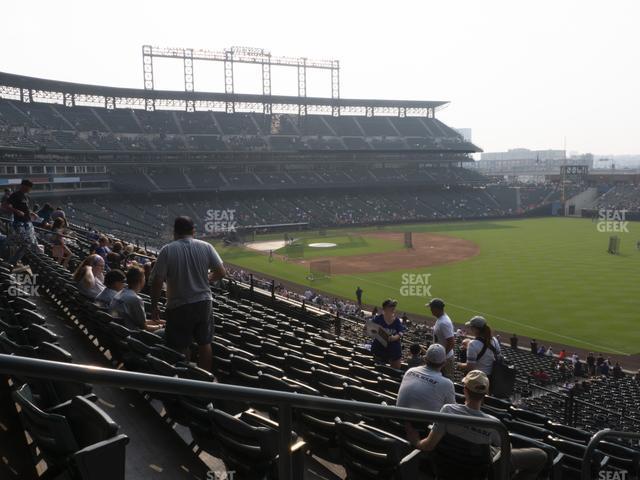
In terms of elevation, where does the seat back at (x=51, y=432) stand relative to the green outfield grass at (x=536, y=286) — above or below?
above

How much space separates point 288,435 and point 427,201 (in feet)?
299

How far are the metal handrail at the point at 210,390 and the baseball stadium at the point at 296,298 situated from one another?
10 mm

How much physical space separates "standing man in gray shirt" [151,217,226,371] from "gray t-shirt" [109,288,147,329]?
882 mm

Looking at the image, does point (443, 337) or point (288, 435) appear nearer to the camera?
point (288, 435)

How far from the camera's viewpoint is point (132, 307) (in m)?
7.42

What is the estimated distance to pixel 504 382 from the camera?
344 inches

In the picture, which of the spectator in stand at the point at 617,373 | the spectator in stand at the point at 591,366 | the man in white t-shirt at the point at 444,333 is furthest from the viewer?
the spectator in stand at the point at 591,366

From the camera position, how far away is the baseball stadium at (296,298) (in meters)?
4.07

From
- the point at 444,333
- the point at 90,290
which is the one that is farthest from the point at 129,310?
the point at 444,333

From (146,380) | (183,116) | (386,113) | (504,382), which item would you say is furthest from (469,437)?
(386,113)

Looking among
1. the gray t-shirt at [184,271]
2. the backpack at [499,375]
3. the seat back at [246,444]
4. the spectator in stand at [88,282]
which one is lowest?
the backpack at [499,375]

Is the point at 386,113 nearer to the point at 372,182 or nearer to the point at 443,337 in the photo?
the point at 372,182

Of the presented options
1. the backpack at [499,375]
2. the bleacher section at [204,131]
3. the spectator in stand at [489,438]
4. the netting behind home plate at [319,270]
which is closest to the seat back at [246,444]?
the spectator in stand at [489,438]

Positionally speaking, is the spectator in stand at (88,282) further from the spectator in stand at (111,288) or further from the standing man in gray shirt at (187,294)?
the standing man in gray shirt at (187,294)
